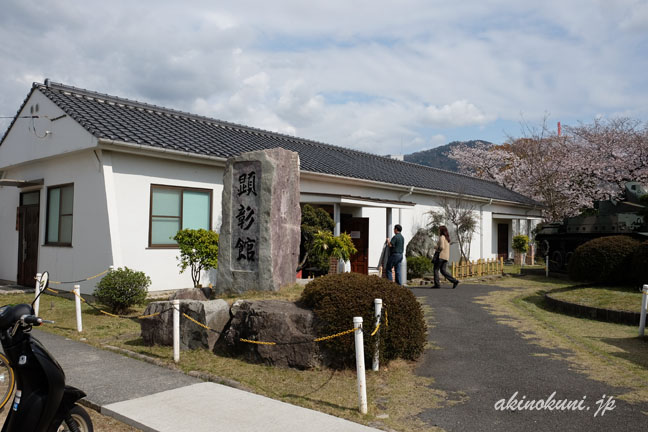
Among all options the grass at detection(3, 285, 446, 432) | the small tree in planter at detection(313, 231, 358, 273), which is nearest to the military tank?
the small tree in planter at detection(313, 231, 358, 273)

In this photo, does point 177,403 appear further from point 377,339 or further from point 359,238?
point 359,238

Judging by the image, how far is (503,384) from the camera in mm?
5332

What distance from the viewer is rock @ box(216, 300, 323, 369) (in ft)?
19.4

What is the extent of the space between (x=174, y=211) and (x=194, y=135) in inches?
110

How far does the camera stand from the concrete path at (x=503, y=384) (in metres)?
4.27

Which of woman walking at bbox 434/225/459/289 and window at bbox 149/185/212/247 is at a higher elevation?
window at bbox 149/185/212/247

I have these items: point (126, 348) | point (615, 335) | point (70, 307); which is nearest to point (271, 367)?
point (126, 348)

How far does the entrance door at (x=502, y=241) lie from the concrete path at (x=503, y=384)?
18.4m

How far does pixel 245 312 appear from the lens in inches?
257

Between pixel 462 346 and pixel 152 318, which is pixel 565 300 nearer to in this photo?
pixel 462 346

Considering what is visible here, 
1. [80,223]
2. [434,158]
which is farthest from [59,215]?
[434,158]

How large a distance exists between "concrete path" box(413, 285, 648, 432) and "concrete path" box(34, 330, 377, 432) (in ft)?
3.81

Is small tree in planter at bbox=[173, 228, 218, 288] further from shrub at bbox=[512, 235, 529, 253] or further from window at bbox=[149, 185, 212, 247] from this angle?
shrub at bbox=[512, 235, 529, 253]

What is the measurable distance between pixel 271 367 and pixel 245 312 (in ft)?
2.79
